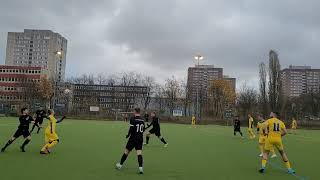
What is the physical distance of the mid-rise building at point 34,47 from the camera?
550ft

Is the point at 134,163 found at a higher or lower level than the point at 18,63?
lower

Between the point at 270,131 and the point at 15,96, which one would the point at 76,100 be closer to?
the point at 15,96

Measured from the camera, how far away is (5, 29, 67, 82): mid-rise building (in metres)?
168

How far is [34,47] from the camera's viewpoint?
6747 inches

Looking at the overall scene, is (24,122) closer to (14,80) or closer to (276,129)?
(276,129)

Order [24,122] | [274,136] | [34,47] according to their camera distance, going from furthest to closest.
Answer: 1. [34,47]
2. [24,122]
3. [274,136]

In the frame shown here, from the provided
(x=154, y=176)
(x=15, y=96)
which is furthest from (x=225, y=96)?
(x=154, y=176)

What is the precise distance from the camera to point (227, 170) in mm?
12812

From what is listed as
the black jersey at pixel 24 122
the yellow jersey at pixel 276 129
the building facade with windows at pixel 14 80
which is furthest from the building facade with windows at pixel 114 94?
the yellow jersey at pixel 276 129

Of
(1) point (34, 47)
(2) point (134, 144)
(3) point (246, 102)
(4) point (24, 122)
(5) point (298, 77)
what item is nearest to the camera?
(2) point (134, 144)

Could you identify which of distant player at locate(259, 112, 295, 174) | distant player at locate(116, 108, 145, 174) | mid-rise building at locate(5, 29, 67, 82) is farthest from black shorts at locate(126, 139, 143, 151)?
mid-rise building at locate(5, 29, 67, 82)

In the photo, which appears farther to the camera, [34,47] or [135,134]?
[34,47]

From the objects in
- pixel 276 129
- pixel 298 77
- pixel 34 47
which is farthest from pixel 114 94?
pixel 276 129

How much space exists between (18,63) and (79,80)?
226 feet
